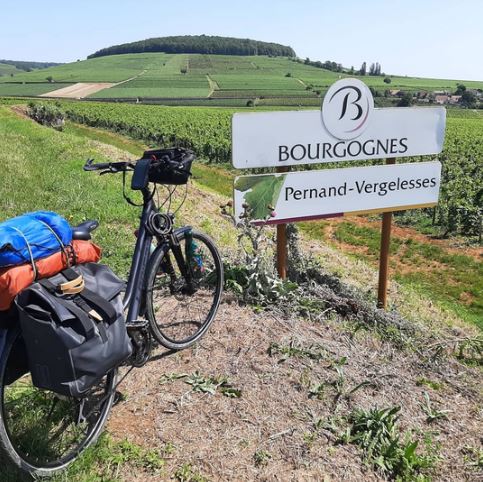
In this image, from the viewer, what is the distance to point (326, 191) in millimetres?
4914

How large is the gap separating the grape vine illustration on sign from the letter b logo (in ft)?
2.51

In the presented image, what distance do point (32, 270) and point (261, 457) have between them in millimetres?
1595

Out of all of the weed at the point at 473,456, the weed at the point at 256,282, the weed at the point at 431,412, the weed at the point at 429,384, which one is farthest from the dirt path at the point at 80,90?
the weed at the point at 473,456

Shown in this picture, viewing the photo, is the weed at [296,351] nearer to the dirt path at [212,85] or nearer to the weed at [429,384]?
the weed at [429,384]

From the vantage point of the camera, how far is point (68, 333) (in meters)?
2.10

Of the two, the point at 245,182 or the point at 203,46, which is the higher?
the point at 203,46

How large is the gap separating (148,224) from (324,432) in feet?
5.68

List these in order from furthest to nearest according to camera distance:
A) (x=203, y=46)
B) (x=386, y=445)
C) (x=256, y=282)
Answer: (x=203, y=46)
(x=256, y=282)
(x=386, y=445)

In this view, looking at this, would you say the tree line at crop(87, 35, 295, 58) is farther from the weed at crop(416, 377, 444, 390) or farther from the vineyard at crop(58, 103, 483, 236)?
the weed at crop(416, 377, 444, 390)

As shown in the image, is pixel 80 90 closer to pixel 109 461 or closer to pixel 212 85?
pixel 212 85

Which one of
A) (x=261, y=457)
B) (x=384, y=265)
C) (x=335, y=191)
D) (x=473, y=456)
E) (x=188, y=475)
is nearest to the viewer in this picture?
(x=188, y=475)

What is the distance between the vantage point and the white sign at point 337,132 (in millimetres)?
4480

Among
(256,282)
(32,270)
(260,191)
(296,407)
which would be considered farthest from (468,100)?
(32,270)

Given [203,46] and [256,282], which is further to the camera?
[203,46]
